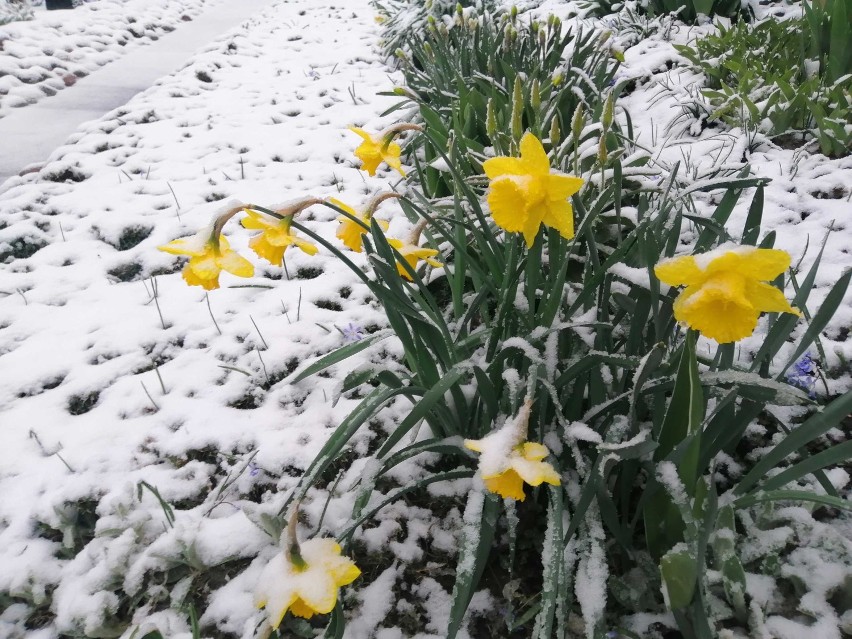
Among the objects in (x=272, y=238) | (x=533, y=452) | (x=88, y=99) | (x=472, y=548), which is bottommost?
(x=472, y=548)

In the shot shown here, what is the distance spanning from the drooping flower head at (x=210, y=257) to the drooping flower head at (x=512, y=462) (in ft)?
1.70

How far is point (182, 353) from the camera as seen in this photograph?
1.64 meters

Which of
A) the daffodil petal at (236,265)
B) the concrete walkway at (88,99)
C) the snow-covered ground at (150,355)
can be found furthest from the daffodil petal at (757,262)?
the concrete walkway at (88,99)

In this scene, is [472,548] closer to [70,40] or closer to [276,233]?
[276,233]

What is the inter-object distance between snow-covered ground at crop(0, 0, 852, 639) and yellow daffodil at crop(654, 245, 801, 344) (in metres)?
0.70

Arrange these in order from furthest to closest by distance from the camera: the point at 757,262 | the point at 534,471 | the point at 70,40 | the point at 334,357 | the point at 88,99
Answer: the point at 70,40 → the point at 88,99 → the point at 334,357 → the point at 534,471 → the point at 757,262

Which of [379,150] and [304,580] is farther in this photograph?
[379,150]

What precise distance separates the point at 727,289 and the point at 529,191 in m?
0.30

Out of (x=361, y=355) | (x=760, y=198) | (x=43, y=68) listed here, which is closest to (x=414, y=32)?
(x=43, y=68)

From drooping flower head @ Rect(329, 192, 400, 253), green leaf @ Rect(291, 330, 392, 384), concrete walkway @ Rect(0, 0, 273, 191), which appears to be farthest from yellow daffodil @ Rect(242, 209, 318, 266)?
concrete walkway @ Rect(0, 0, 273, 191)

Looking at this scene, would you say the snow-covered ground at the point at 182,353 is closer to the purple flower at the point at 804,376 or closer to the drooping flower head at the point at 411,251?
the purple flower at the point at 804,376

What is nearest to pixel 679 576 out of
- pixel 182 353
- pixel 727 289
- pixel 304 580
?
pixel 727 289

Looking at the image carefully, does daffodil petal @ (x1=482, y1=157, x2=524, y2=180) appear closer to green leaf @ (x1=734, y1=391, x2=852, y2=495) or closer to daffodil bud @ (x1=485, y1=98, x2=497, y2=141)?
daffodil bud @ (x1=485, y1=98, x2=497, y2=141)

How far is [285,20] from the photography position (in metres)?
5.91
